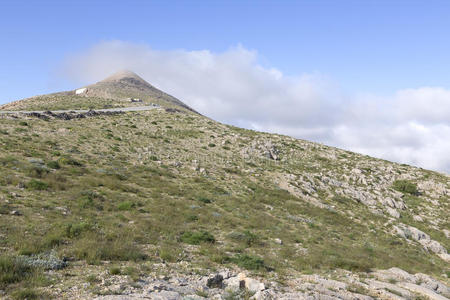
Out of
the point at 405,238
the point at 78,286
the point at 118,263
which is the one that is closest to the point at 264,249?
the point at 118,263

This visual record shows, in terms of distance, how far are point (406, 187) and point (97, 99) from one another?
76.0 m

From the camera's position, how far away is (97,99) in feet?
244

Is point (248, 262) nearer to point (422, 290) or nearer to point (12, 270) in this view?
point (422, 290)

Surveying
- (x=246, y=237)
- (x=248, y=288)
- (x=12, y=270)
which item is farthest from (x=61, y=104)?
(x=248, y=288)

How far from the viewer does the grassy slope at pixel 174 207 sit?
1255 centimetres

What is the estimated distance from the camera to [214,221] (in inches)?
751

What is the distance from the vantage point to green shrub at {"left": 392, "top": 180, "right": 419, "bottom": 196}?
3838 cm

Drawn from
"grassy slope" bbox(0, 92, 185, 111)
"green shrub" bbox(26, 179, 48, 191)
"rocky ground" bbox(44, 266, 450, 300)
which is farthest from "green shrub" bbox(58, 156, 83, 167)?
"grassy slope" bbox(0, 92, 185, 111)

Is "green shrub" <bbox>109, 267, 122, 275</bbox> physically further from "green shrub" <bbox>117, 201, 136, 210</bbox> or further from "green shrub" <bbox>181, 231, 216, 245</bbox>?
"green shrub" <bbox>117, 201, 136, 210</bbox>

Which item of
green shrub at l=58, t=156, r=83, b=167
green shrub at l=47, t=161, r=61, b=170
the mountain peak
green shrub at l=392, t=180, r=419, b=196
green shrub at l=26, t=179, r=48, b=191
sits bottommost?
green shrub at l=26, t=179, r=48, b=191

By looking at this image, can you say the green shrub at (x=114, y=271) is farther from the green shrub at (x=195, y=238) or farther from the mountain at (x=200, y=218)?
the green shrub at (x=195, y=238)

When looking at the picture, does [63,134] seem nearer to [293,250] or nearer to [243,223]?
[243,223]

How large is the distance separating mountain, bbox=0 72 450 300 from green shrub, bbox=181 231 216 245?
0.22 ft

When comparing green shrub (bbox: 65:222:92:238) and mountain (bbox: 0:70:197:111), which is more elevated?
mountain (bbox: 0:70:197:111)
